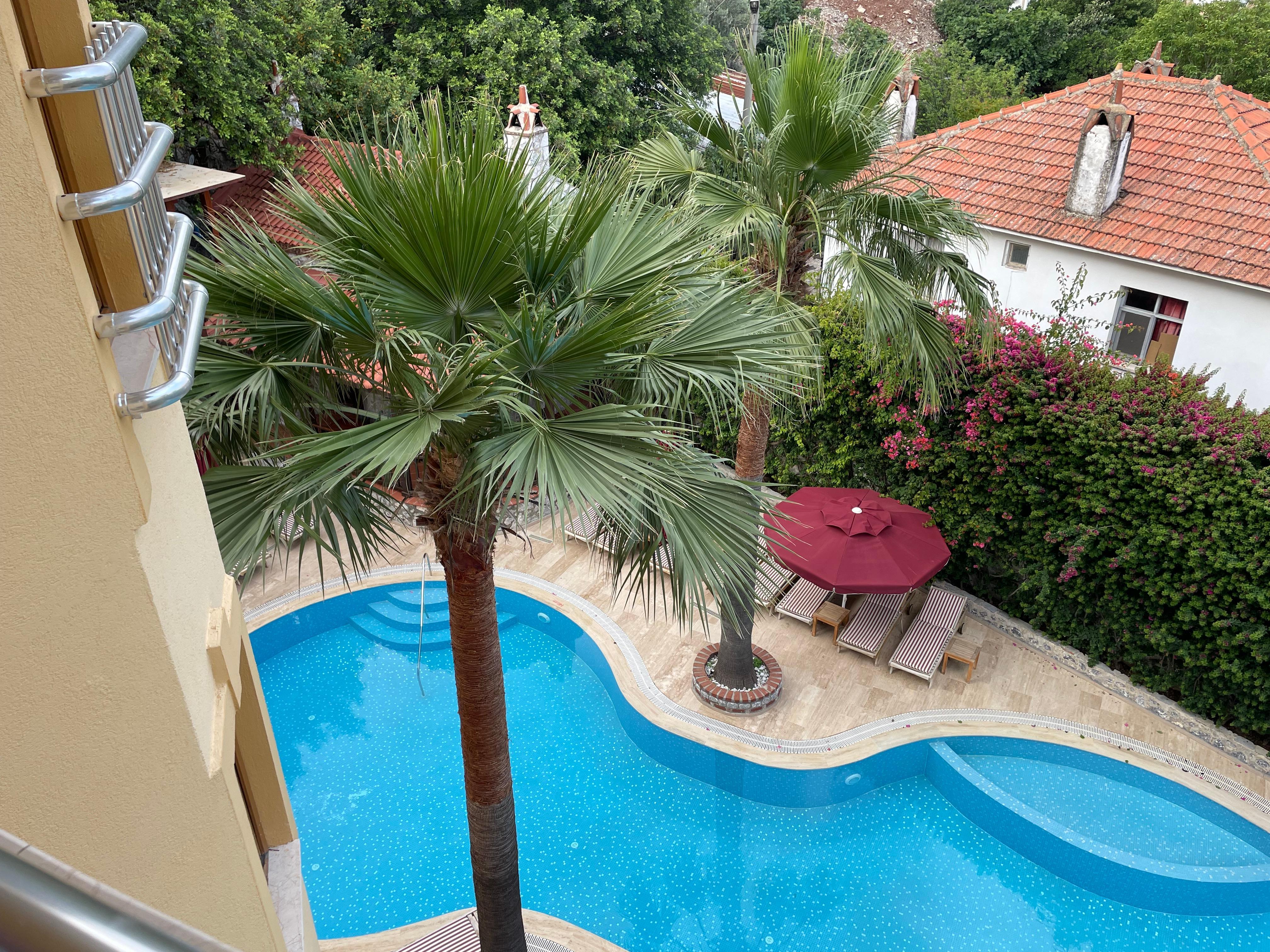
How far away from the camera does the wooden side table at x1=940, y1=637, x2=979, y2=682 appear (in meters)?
12.0

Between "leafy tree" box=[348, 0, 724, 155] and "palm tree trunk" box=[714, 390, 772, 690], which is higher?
"leafy tree" box=[348, 0, 724, 155]

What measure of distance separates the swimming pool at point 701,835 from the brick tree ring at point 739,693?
673mm

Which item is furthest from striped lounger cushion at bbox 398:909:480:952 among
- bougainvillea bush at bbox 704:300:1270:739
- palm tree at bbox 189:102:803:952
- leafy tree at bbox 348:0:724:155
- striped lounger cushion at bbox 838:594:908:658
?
leafy tree at bbox 348:0:724:155

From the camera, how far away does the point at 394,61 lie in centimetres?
2514

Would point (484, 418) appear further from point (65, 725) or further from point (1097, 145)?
point (1097, 145)

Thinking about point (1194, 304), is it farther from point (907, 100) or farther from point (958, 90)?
point (958, 90)

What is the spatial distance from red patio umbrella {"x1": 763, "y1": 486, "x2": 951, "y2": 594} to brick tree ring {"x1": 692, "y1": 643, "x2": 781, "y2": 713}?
1272mm

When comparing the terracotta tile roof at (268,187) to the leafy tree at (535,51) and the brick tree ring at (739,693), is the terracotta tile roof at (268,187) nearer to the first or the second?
the leafy tree at (535,51)

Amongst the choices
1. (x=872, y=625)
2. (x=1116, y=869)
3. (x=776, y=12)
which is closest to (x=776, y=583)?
(x=872, y=625)

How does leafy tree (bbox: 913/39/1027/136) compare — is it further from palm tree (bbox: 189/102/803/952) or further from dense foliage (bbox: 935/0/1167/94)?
palm tree (bbox: 189/102/803/952)

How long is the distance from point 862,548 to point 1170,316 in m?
7.91

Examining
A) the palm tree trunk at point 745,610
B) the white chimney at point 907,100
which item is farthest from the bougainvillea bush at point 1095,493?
the white chimney at point 907,100

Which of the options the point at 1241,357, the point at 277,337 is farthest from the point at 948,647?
the point at 277,337

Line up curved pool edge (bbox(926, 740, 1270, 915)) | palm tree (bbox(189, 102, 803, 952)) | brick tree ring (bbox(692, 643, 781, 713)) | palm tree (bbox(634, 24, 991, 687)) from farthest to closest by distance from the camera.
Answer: brick tree ring (bbox(692, 643, 781, 713)) < curved pool edge (bbox(926, 740, 1270, 915)) < palm tree (bbox(634, 24, 991, 687)) < palm tree (bbox(189, 102, 803, 952))
